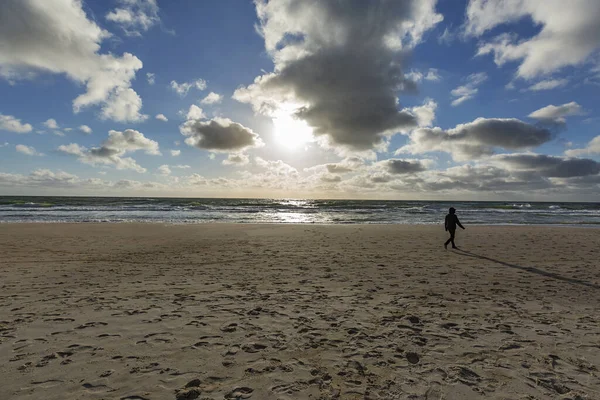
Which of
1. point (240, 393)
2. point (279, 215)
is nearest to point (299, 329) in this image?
point (240, 393)

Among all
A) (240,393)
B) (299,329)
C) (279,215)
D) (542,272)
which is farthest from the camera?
(279,215)

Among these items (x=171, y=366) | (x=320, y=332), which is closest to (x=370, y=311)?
(x=320, y=332)

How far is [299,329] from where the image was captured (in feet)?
17.3

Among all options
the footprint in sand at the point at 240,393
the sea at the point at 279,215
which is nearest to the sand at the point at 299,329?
the footprint in sand at the point at 240,393

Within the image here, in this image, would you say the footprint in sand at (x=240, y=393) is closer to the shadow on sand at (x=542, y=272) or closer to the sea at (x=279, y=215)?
the shadow on sand at (x=542, y=272)

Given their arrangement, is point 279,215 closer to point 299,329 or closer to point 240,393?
point 299,329

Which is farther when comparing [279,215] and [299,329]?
[279,215]

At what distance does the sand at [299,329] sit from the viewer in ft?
12.2

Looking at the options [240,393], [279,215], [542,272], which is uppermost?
[279,215]

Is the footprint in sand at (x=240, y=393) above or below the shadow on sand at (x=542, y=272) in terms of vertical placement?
below

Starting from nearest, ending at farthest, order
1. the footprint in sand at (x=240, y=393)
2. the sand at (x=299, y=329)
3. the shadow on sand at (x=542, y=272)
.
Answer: the footprint in sand at (x=240, y=393)
the sand at (x=299, y=329)
the shadow on sand at (x=542, y=272)

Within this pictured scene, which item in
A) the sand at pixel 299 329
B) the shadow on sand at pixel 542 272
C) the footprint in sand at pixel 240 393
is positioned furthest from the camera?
the shadow on sand at pixel 542 272

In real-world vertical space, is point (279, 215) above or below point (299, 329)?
above

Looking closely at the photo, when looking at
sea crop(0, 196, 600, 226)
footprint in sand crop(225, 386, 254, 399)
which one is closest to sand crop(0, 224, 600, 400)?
footprint in sand crop(225, 386, 254, 399)
